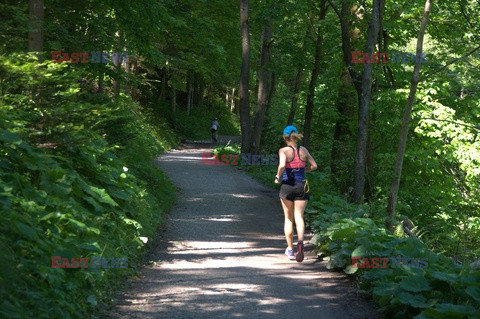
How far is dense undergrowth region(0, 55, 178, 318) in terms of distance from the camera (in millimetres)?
4723

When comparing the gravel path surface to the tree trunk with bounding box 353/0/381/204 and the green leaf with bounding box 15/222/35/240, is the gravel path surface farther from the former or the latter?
the tree trunk with bounding box 353/0/381/204

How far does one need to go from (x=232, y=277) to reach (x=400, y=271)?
2.28 metres

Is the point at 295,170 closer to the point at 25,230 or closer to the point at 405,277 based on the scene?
the point at 405,277

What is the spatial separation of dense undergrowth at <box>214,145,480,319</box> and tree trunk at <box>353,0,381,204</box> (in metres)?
2.38

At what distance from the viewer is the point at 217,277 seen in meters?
7.44

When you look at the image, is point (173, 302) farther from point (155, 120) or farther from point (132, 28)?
point (155, 120)

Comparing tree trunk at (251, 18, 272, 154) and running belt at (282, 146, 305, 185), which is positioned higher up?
tree trunk at (251, 18, 272, 154)

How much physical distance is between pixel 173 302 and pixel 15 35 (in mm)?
6081

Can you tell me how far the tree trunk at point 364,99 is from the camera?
12.2m

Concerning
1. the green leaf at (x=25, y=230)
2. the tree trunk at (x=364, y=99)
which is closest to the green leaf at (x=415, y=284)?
the green leaf at (x=25, y=230)

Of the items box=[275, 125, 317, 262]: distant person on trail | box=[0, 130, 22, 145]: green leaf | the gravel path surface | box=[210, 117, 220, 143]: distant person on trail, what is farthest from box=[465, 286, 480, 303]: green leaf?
box=[210, 117, 220, 143]: distant person on trail

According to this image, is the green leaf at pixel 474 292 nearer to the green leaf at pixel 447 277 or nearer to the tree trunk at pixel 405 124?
the green leaf at pixel 447 277

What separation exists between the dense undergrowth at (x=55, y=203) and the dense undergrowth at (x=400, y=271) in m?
3.00

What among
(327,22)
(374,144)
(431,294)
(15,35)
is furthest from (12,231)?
(374,144)
